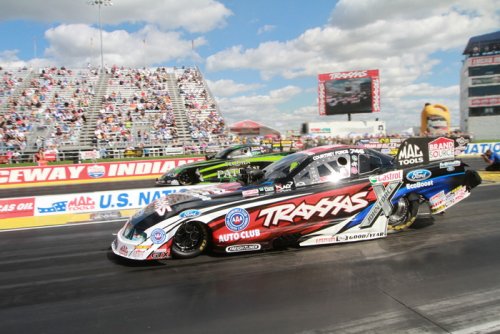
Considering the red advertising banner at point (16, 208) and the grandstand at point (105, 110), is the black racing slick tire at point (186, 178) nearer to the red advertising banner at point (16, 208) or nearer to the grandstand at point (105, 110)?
the red advertising banner at point (16, 208)

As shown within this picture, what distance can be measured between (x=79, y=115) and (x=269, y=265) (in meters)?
27.2

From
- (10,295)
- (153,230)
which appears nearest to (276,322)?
(153,230)

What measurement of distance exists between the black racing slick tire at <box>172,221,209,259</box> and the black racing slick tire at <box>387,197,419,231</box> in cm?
311

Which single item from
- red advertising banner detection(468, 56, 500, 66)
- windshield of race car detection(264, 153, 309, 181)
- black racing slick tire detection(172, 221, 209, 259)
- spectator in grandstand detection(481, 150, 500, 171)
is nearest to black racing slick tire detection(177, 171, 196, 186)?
windshield of race car detection(264, 153, 309, 181)

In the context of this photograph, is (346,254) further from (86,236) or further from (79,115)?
(79,115)

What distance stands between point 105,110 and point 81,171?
12.0 metres

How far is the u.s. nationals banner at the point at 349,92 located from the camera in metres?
48.0

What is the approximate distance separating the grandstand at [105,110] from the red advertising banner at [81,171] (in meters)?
6.16

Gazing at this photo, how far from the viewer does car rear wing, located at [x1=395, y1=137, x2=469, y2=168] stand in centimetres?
673

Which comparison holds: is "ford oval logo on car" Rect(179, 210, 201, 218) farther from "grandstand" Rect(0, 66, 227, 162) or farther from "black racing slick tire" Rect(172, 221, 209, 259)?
"grandstand" Rect(0, 66, 227, 162)

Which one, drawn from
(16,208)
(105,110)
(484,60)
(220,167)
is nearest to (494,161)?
(220,167)

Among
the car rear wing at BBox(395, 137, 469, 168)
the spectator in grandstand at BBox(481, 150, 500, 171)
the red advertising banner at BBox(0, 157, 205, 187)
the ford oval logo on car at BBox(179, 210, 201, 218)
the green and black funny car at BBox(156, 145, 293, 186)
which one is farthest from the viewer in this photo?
the red advertising banner at BBox(0, 157, 205, 187)

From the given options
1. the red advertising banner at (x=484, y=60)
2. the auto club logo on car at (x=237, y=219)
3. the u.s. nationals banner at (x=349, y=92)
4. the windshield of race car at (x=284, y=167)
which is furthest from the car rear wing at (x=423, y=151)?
the red advertising banner at (x=484, y=60)

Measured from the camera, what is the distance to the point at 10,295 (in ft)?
15.0
